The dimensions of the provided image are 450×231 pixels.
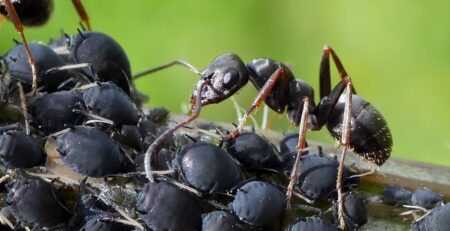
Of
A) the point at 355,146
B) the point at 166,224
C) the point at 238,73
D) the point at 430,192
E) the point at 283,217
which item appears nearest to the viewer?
the point at 166,224

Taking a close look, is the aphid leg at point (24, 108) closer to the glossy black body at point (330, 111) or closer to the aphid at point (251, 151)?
the aphid at point (251, 151)

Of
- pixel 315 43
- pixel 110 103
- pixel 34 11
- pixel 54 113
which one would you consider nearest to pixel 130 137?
pixel 110 103

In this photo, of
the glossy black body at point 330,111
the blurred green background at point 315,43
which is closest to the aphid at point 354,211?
the glossy black body at point 330,111

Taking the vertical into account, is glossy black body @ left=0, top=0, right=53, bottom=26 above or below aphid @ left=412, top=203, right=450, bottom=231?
above

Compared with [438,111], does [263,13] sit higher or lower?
higher

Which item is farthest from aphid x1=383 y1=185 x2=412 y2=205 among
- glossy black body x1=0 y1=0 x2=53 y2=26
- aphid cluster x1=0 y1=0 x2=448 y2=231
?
glossy black body x1=0 y1=0 x2=53 y2=26

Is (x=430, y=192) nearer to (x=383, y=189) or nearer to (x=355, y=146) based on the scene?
(x=383, y=189)

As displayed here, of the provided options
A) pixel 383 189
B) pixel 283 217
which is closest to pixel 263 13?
pixel 383 189

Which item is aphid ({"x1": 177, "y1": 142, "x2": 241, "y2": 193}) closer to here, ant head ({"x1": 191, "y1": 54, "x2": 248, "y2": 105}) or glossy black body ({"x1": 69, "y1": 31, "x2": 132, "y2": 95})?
glossy black body ({"x1": 69, "y1": 31, "x2": 132, "y2": 95})
